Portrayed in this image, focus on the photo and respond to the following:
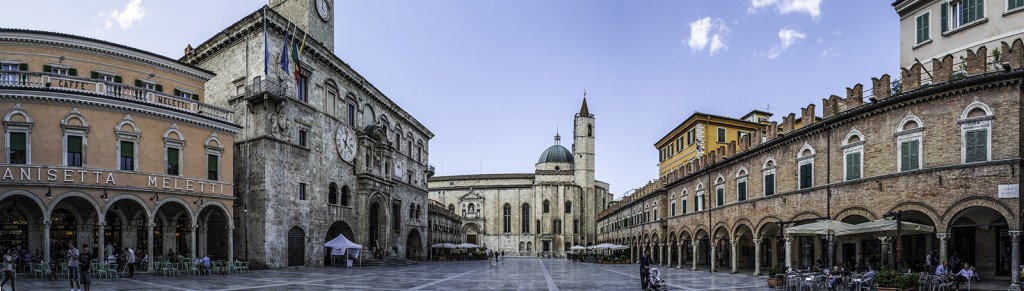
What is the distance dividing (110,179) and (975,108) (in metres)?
31.9

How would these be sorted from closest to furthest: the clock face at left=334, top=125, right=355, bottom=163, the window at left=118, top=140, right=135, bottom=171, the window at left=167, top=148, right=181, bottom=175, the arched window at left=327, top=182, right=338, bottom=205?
the window at left=118, top=140, right=135, bottom=171
the window at left=167, top=148, right=181, bottom=175
the arched window at left=327, top=182, right=338, bottom=205
the clock face at left=334, top=125, right=355, bottom=163

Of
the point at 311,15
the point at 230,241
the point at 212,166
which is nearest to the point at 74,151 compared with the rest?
the point at 212,166

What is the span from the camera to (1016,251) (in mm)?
19781

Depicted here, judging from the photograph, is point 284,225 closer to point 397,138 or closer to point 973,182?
point 397,138

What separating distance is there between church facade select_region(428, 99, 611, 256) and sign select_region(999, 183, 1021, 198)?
272 feet

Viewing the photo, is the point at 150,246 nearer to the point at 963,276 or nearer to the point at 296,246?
the point at 296,246

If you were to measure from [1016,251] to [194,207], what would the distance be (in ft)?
104

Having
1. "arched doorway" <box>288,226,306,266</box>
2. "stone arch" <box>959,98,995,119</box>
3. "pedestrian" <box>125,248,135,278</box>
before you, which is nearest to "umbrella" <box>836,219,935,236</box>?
"stone arch" <box>959,98,995,119</box>

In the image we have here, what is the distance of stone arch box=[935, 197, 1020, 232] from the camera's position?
1994 centimetres

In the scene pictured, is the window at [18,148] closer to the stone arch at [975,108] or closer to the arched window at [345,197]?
Result: the arched window at [345,197]

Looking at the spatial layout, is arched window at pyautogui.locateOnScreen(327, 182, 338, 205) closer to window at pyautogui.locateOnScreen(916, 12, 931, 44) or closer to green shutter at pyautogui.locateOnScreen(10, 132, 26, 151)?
green shutter at pyautogui.locateOnScreen(10, 132, 26, 151)

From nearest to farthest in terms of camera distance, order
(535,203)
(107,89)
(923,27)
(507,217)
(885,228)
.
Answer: (885,228) → (107,89) → (923,27) → (535,203) → (507,217)

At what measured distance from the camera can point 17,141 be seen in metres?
24.6

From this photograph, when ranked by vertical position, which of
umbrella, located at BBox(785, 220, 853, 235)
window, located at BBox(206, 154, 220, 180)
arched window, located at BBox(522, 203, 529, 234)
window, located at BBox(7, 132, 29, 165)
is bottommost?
arched window, located at BBox(522, 203, 529, 234)
